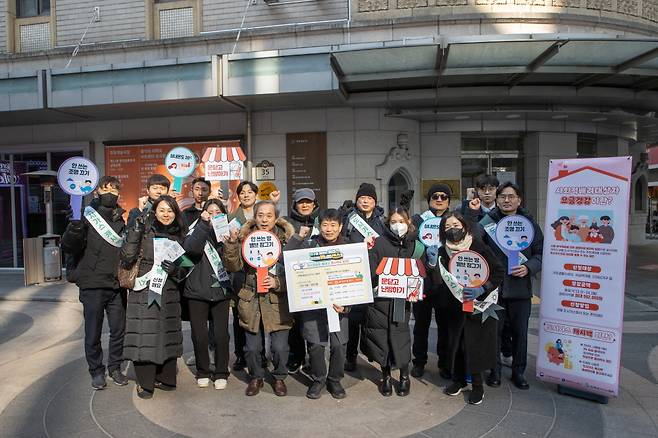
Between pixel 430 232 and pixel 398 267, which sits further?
pixel 430 232

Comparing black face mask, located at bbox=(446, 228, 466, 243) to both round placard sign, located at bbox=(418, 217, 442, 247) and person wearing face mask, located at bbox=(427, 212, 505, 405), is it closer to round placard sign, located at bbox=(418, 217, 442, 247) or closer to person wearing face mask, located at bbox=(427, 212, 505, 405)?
person wearing face mask, located at bbox=(427, 212, 505, 405)

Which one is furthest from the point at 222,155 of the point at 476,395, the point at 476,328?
the point at 476,395

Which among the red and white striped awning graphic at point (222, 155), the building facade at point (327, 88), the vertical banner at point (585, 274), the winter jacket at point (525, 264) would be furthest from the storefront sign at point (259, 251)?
the building facade at point (327, 88)

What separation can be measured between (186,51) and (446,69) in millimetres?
6389

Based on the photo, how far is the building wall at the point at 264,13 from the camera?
10867mm

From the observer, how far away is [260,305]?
14.0 ft

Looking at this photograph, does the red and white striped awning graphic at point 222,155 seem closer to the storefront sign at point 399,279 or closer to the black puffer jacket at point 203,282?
the black puffer jacket at point 203,282

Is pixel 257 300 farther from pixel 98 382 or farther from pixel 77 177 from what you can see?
pixel 77 177

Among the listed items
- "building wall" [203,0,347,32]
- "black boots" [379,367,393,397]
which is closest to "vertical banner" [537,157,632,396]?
"black boots" [379,367,393,397]

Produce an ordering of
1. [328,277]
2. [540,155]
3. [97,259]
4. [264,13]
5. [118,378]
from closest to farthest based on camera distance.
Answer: [328,277] → [97,259] → [118,378] → [264,13] → [540,155]

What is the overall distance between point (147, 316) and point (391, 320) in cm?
218

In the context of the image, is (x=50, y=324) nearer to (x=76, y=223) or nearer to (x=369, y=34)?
(x=76, y=223)

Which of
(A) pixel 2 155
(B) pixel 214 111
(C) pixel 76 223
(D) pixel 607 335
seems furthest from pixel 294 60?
(A) pixel 2 155

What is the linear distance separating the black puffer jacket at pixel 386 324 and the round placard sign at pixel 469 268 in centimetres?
46
